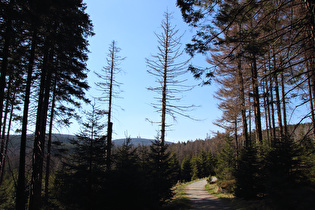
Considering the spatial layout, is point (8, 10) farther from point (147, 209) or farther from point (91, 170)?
A: point (147, 209)

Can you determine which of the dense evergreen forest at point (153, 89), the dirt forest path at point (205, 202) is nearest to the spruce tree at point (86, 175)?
the dense evergreen forest at point (153, 89)

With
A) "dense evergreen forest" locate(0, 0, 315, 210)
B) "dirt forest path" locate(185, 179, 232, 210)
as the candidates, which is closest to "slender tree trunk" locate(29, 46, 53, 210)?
"dense evergreen forest" locate(0, 0, 315, 210)

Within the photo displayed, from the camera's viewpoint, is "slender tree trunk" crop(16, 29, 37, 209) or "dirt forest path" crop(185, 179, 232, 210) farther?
"dirt forest path" crop(185, 179, 232, 210)

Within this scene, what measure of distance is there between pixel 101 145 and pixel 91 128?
0.81 meters

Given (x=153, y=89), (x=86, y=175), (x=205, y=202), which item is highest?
(x=153, y=89)

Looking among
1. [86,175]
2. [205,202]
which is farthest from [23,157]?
[205,202]

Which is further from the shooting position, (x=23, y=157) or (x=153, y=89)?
(x=153, y=89)

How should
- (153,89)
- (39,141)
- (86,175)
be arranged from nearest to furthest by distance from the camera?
(86,175) → (39,141) → (153,89)

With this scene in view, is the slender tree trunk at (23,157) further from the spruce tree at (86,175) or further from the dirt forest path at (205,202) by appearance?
the dirt forest path at (205,202)

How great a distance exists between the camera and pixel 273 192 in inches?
92.2

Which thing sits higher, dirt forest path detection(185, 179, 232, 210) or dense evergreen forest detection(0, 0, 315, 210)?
dense evergreen forest detection(0, 0, 315, 210)

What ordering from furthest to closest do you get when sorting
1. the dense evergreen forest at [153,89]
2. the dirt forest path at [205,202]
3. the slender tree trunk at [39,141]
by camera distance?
the dirt forest path at [205,202]
the slender tree trunk at [39,141]
the dense evergreen forest at [153,89]

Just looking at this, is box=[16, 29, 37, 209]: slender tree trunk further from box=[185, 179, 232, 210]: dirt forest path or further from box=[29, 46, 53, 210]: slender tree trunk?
box=[185, 179, 232, 210]: dirt forest path

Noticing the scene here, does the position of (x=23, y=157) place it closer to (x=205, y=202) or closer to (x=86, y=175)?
(x=86, y=175)
